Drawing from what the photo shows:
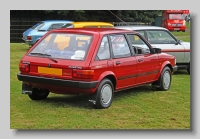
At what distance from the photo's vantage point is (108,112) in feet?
24.8

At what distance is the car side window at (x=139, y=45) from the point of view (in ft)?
29.6

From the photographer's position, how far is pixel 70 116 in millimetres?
7230

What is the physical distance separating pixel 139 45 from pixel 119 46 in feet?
4.03

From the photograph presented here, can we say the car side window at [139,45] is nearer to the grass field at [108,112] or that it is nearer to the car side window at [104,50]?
the grass field at [108,112]

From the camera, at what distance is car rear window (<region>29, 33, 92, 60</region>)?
7.54m

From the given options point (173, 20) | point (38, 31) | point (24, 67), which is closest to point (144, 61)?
point (24, 67)

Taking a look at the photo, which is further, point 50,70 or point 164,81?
point 164,81

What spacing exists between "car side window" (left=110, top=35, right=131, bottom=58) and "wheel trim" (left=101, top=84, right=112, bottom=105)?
681 mm

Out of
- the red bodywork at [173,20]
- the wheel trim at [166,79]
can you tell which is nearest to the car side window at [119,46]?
the wheel trim at [166,79]

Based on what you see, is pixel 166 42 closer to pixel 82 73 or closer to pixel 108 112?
pixel 108 112

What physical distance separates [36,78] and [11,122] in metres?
1.06

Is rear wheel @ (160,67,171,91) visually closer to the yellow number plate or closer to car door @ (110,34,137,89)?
car door @ (110,34,137,89)

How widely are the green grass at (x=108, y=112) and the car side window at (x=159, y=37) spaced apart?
2.89m

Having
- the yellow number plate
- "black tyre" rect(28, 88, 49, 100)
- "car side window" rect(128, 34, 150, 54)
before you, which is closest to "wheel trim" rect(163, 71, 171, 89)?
"car side window" rect(128, 34, 150, 54)
